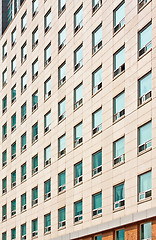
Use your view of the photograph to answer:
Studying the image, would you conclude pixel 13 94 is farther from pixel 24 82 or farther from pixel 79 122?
pixel 79 122

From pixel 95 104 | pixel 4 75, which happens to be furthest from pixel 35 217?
pixel 4 75

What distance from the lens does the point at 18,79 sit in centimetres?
6000

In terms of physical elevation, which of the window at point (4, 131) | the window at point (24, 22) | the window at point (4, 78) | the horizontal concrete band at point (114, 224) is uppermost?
the window at point (24, 22)

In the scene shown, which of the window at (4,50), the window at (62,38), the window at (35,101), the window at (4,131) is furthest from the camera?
the window at (4,50)

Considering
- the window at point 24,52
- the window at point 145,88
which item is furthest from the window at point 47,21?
the window at point 145,88

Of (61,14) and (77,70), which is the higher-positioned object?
(61,14)

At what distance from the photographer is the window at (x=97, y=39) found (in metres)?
44.9

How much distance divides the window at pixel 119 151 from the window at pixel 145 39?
17.7 feet

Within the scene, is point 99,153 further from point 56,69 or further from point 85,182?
point 56,69

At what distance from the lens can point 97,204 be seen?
42.8 metres

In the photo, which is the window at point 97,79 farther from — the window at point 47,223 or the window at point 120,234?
the window at point 47,223

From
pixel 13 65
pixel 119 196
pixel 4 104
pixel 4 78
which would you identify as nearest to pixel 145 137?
pixel 119 196

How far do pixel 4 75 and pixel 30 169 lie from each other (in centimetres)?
1332

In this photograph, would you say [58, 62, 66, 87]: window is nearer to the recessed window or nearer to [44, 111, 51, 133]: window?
[44, 111, 51, 133]: window
